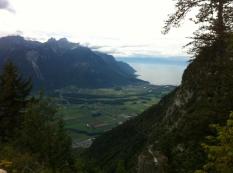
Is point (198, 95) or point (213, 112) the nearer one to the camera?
point (213, 112)

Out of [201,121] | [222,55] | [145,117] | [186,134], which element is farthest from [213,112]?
[145,117]

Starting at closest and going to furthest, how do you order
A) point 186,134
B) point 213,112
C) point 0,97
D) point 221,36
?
1. point 213,112
2. point 186,134
3. point 221,36
4. point 0,97

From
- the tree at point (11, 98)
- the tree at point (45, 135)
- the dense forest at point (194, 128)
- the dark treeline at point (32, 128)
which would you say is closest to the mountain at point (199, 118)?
the dense forest at point (194, 128)

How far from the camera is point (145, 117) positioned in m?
187

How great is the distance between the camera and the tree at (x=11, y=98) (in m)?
45.4

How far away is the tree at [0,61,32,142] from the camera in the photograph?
45375mm

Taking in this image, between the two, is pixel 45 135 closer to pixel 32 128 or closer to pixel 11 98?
pixel 32 128

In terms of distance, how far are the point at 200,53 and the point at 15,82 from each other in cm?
2813

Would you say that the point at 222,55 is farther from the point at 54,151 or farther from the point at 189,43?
the point at 54,151

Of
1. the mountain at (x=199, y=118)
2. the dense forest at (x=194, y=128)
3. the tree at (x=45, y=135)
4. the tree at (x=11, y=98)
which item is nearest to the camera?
the dense forest at (x=194, y=128)

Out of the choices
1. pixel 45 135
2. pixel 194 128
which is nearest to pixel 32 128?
pixel 45 135

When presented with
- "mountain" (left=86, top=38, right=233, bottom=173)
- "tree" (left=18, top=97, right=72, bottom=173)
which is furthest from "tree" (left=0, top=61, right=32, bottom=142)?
→ "mountain" (left=86, top=38, right=233, bottom=173)

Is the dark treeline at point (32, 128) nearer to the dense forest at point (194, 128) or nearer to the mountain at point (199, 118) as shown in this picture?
the dense forest at point (194, 128)

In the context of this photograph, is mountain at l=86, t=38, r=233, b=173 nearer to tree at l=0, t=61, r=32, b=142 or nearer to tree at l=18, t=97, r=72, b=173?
tree at l=18, t=97, r=72, b=173
